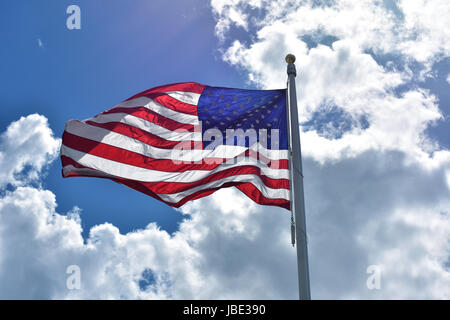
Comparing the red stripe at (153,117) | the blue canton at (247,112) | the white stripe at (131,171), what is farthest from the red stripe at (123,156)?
the red stripe at (153,117)

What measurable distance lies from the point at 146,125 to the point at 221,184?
11.0 ft

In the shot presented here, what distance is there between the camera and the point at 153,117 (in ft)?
49.6

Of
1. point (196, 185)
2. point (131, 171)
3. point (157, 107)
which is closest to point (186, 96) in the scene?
point (157, 107)

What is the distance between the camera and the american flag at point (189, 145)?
13.5m

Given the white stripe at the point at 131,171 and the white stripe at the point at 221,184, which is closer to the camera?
the white stripe at the point at 221,184

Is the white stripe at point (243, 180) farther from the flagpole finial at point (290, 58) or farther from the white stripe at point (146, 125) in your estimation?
the flagpole finial at point (290, 58)

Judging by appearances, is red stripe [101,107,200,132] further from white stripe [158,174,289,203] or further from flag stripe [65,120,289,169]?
white stripe [158,174,289,203]

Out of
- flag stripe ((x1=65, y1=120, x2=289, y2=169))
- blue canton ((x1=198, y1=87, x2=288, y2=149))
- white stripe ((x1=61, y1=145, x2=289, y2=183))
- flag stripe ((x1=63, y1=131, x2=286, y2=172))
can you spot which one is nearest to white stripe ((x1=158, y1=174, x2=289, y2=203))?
white stripe ((x1=61, y1=145, x2=289, y2=183))

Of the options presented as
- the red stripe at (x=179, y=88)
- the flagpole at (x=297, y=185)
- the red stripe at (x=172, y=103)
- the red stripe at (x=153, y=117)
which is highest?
the red stripe at (x=179, y=88)

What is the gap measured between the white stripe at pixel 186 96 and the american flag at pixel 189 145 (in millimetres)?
38

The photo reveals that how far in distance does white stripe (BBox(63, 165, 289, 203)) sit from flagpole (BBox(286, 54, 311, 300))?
444 mm
